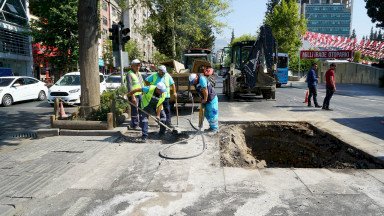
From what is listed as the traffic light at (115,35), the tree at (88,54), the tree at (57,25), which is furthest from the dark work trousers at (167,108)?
the tree at (57,25)

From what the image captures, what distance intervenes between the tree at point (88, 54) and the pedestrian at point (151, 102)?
6.67 ft

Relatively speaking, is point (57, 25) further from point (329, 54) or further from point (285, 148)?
point (329, 54)

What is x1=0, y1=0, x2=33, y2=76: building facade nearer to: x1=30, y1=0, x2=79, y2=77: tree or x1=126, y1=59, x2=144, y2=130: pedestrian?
x1=30, y1=0, x2=79, y2=77: tree

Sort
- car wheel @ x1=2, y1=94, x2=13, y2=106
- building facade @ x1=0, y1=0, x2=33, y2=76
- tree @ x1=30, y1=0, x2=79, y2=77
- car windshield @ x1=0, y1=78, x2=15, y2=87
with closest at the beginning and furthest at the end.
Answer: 1. car wheel @ x1=2, y1=94, x2=13, y2=106
2. car windshield @ x1=0, y1=78, x2=15, y2=87
3. tree @ x1=30, y1=0, x2=79, y2=77
4. building facade @ x1=0, y1=0, x2=33, y2=76

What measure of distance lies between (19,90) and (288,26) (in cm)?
3709

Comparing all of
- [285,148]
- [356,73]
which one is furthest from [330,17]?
[285,148]

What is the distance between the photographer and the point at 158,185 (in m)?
4.93

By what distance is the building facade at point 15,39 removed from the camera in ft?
86.6

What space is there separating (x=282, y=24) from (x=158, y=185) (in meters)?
43.5

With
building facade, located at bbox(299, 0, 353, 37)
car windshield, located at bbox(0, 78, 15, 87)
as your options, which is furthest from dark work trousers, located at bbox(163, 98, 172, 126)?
building facade, located at bbox(299, 0, 353, 37)

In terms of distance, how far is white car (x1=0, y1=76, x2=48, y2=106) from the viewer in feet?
51.8

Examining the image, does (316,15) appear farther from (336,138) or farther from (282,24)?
(336,138)

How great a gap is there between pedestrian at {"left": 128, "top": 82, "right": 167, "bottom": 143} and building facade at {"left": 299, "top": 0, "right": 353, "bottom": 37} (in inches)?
4644

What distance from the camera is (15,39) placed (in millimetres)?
28219
